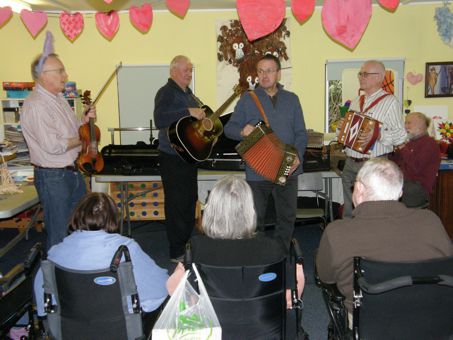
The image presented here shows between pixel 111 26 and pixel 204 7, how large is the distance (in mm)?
1156

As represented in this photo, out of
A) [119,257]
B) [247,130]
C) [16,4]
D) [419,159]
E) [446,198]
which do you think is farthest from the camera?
[16,4]

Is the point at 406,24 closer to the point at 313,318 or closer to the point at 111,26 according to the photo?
the point at 111,26

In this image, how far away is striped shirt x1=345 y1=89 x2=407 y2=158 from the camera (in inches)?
146

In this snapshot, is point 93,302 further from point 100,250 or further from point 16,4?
point 16,4

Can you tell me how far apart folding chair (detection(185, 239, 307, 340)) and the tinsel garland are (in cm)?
520

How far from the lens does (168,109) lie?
3.81 metres

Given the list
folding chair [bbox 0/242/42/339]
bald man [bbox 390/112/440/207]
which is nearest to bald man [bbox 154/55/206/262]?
bald man [bbox 390/112/440/207]

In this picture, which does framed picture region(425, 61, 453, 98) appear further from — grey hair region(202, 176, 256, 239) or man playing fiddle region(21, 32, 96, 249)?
grey hair region(202, 176, 256, 239)

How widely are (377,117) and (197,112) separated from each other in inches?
55.8

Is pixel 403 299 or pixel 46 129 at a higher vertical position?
pixel 46 129

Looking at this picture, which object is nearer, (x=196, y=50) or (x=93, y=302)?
(x=93, y=302)

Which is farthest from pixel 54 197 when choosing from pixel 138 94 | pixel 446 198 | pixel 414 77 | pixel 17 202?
pixel 414 77

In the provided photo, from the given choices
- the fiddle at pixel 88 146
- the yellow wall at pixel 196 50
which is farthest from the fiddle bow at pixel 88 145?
the yellow wall at pixel 196 50

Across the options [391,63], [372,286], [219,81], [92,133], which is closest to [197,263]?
[372,286]
